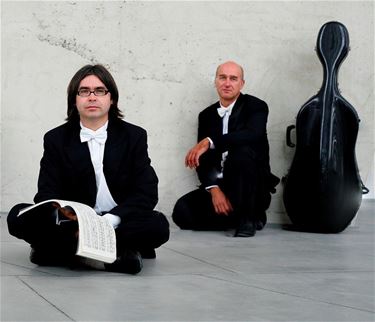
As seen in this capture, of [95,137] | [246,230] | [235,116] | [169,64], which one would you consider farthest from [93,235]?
[169,64]

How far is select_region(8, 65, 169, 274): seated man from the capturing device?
13.8 feet

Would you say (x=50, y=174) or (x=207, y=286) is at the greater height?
(x=50, y=174)

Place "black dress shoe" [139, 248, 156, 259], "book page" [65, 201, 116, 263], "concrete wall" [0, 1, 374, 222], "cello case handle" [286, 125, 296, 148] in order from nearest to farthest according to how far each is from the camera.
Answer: "book page" [65, 201, 116, 263] → "black dress shoe" [139, 248, 156, 259] → "concrete wall" [0, 1, 374, 222] → "cello case handle" [286, 125, 296, 148]

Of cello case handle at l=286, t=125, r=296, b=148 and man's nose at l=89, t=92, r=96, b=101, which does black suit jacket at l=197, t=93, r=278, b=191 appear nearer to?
cello case handle at l=286, t=125, r=296, b=148

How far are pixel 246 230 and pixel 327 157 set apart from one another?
82cm

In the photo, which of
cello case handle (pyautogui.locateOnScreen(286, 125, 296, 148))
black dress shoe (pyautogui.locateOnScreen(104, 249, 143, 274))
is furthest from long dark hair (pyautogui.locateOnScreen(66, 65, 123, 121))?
cello case handle (pyautogui.locateOnScreen(286, 125, 296, 148))

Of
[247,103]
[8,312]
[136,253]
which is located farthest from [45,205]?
[247,103]

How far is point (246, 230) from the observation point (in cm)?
604

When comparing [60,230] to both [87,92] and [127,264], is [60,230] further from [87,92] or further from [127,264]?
[87,92]

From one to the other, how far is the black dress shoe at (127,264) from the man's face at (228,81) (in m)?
2.42

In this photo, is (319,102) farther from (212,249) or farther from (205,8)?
(212,249)

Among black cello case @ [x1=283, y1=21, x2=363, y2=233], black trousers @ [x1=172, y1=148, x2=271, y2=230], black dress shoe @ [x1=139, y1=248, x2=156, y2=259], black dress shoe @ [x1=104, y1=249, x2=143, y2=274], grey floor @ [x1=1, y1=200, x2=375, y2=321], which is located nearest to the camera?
grey floor @ [x1=1, y1=200, x2=375, y2=321]

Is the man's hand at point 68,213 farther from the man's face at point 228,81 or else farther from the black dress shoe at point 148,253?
the man's face at point 228,81

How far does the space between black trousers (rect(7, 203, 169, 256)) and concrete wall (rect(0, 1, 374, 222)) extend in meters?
2.40
